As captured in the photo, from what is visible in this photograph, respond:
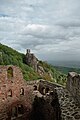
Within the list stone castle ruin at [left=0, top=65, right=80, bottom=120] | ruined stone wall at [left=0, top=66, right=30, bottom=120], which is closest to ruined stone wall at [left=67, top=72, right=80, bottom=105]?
stone castle ruin at [left=0, top=65, right=80, bottom=120]

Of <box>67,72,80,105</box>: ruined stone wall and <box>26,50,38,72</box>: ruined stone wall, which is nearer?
<box>67,72,80,105</box>: ruined stone wall

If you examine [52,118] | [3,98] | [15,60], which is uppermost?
[15,60]

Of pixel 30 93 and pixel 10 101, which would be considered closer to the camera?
pixel 10 101

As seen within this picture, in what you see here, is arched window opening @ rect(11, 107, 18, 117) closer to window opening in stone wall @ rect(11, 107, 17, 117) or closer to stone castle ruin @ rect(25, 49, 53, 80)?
window opening in stone wall @ rect(11, 107, 17, 117)

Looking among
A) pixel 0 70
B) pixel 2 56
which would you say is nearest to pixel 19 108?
pixel 0 70

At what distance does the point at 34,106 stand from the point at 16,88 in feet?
12.0

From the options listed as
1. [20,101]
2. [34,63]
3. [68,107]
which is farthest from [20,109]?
[34,63]

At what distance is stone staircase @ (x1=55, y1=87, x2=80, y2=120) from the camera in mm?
15906

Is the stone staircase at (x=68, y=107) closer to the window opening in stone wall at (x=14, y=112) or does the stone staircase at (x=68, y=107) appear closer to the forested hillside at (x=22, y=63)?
the window opening in stone wall at (x=14, y=112)

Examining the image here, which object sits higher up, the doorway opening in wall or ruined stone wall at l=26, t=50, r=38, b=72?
ruined stone wall at l=26, t=50, r=38, b=72

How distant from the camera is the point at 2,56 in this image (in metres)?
69.3

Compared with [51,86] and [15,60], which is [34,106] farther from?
[15,60]

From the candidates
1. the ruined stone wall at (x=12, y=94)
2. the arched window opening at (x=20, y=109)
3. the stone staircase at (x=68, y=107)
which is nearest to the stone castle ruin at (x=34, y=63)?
the ruined stone wall at (x=12, y=94)

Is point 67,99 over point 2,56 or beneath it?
beneath
